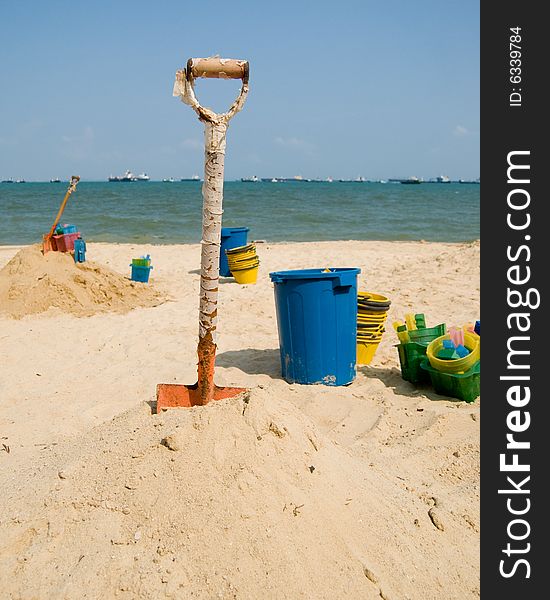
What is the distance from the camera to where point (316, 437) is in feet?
9.19

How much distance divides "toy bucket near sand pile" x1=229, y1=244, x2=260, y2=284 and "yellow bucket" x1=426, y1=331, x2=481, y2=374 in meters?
4.82

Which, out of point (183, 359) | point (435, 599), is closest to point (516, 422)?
point (435, 599)

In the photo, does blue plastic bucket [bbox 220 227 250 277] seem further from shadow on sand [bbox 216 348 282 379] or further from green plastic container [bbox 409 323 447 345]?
green plastic container [bbox 409 323 447 345]

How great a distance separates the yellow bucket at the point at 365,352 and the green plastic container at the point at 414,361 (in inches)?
19.7

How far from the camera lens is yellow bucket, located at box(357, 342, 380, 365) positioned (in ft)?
16.2

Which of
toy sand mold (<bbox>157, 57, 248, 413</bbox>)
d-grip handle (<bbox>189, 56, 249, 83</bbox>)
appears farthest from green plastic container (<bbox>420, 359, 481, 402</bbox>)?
d-grip handle (<bbox>189, 56, 249, 83</bbox>)

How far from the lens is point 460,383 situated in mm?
4023

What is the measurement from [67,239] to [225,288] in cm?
261

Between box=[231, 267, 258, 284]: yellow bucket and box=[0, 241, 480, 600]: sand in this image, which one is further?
box=[231, 267, 258, 284]: yellow bucket

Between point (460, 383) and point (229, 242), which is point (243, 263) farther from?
point (460, 383)

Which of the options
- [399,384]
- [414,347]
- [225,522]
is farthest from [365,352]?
[225,522]

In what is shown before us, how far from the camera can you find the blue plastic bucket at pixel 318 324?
4.21 meters

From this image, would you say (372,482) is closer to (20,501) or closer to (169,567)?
(169,567)

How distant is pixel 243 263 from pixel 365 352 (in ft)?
13.5
